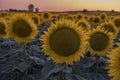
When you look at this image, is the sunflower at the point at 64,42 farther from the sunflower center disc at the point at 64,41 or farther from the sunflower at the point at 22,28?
the sunflower at the point at 22,28

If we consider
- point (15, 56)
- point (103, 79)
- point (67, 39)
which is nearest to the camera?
point (67, 39)

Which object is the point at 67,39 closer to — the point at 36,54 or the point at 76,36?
the point at 76,36

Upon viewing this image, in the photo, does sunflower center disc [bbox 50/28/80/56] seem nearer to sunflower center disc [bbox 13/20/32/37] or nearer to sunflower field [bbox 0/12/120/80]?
sunflower field [bbox 0/12/120/80]

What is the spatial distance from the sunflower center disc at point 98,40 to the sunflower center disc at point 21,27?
1.39 meters

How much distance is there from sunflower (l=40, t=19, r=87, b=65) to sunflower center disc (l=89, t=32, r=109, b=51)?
4.03 ft

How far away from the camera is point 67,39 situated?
13.7 ft

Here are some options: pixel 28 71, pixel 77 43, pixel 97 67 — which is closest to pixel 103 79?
pixel 97 67

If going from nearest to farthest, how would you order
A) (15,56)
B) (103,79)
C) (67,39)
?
(67,39) < (103,79) < (15,56)

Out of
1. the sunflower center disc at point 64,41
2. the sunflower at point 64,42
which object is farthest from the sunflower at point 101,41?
the sunflower center disc at point 64,41

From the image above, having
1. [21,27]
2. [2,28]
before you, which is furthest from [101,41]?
[2,28]

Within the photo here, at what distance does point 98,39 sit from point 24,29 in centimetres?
151

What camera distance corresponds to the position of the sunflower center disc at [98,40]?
564 centimetres

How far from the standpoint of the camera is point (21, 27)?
6.38 meters

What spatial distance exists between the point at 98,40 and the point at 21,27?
5.18ft
